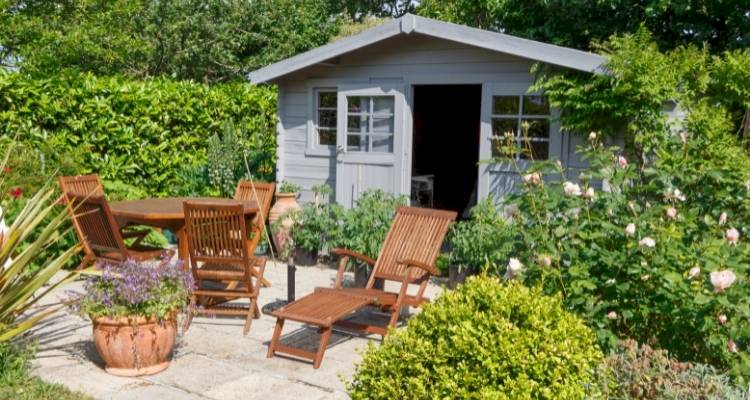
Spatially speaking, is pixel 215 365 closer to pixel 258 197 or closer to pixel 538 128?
pixel 258 197

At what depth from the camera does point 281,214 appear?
913cm

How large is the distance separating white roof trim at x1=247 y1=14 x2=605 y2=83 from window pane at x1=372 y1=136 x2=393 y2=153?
3.66 ft

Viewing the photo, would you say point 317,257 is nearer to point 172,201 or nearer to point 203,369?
point 172,201

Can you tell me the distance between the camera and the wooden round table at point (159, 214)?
22.0 feet

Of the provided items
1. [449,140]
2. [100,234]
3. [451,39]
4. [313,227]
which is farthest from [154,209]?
[449,140]

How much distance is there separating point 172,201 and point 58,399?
3692 millimetres

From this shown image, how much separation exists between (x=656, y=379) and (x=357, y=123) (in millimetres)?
6251

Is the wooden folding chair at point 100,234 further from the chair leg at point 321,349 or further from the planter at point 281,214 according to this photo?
the planter at point 281,214

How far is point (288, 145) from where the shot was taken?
9.93 m

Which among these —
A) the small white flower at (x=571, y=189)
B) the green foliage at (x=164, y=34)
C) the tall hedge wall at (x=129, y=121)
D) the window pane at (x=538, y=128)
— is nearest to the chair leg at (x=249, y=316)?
the small white flower at (x=571, y=189)

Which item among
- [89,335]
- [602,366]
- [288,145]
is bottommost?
[89,335]

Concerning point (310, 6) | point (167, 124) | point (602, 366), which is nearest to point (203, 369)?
point (602, 366)

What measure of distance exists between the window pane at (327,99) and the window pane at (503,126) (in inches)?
90.5

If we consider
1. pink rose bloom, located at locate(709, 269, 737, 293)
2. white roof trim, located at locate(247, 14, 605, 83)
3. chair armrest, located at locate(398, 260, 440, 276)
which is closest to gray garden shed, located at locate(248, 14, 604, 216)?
white roof trim, located at locate(247, 14, 605, 83)
